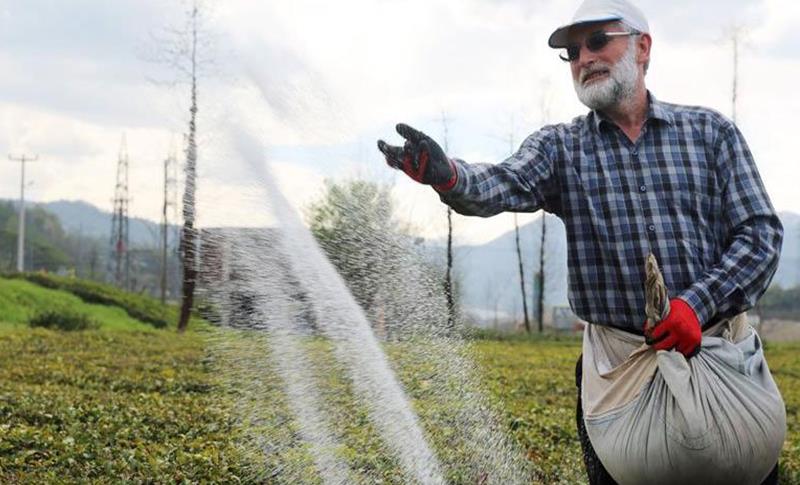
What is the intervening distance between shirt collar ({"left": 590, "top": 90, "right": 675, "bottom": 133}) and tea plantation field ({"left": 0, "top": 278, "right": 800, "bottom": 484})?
96cm

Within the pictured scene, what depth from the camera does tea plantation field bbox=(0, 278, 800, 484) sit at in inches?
161

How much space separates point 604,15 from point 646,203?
559 mm

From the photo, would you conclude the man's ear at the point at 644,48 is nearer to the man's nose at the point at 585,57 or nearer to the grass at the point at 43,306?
the man's nose at the point at 585,57

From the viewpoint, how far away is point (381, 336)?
3.56 meters

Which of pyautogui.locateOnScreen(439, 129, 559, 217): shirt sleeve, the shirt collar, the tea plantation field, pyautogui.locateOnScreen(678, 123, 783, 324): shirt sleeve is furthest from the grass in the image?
pyautogui.locateOnScreen(678, 123, 783, 324): shirt sleeve

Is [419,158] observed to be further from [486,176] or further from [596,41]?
[596,41]

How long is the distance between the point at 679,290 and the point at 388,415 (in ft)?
4.60

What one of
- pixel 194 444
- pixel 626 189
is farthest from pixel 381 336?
pixel 194 444

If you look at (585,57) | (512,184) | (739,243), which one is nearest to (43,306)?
(512,184)

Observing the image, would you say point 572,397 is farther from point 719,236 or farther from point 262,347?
point 719,236

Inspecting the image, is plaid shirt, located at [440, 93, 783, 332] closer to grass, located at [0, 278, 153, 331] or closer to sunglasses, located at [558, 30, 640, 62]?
sunglasses, located at [558, 30, 640, 62]

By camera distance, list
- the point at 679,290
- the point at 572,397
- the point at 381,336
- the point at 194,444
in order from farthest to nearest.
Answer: the point at 572,397, the point at 194,444, the point at 381,336, the point at 679,290

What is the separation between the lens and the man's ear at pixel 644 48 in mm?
3016

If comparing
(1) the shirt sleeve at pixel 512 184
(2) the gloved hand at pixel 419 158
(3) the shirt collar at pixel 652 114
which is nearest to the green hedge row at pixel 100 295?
(1) the shirt sleeve at pixel 512 184
